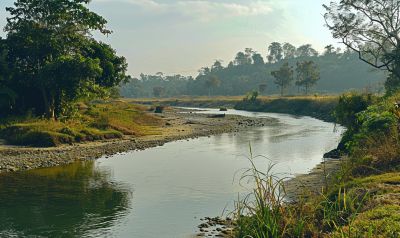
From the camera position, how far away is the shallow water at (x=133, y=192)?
18391mm

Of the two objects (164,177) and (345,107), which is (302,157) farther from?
(164,177)

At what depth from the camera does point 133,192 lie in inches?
975

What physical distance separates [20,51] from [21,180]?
80.0 ft

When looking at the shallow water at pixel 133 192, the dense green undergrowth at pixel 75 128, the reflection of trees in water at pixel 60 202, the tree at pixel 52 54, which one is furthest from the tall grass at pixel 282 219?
the tree at pixel 52 54

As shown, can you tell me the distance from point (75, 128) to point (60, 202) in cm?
2560

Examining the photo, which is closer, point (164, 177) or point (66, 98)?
point (164, 177)

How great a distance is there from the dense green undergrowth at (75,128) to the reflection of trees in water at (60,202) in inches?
430

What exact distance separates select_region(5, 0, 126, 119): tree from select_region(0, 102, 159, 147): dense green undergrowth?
3255 millimetres

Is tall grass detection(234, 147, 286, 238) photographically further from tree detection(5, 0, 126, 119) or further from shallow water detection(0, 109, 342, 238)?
tree detection(5, 0, 126, 119)

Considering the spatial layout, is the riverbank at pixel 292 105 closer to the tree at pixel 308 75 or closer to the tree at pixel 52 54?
the tree at pixel 308 75

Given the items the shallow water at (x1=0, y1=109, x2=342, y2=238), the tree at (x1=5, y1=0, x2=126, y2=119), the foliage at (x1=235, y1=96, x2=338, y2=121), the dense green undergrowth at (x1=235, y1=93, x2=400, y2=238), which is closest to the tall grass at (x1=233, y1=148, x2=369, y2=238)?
the dense green undergrowth at (x1=235, y1=93, x2=400, y2=238)

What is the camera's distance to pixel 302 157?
123 ft

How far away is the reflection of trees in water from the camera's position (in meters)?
18.3

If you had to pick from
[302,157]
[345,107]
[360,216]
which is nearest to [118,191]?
[360,216]
